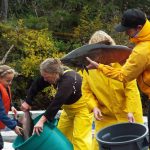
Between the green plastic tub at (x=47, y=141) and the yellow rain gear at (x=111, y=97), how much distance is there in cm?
39

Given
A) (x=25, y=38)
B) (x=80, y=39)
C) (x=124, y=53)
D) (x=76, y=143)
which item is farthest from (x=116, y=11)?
(x=124, y=53)

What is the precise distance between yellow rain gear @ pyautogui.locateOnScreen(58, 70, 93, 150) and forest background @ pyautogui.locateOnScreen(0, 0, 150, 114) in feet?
16.1

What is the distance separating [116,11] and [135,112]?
459 inches

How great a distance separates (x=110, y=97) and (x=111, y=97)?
13 millimetres

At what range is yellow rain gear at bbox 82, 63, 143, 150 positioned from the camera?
6.00 m

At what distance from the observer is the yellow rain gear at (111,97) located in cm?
600

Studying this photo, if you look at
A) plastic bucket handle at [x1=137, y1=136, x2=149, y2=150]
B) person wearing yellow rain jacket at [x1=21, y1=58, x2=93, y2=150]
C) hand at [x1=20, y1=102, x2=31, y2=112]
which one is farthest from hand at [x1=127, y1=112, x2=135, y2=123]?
hand at [x1=20, y1=102, x2=31, y2=112]

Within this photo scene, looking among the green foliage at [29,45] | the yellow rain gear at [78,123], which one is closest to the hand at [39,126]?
the yellow rain gear at [78,123]

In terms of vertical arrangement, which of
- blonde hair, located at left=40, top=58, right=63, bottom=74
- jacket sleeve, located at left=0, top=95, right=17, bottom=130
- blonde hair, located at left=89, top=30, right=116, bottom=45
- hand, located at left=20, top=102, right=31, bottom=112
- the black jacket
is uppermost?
blonde hair, located at left=89, top=30, right=116, bottom=45

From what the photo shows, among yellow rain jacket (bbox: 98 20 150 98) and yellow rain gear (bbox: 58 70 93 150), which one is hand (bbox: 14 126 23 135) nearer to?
yellow rain gear (bbox: 58 70 93 150)

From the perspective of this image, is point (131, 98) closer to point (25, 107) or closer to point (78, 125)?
point (78, 125)

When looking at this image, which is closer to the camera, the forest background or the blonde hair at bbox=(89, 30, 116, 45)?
the blonde hair at bbox=(89, 30, 116, 45)

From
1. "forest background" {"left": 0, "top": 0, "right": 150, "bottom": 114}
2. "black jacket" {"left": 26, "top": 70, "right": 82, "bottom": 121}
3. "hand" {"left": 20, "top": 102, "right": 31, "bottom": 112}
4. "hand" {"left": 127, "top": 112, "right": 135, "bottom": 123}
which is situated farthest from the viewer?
"forest background" {"left": 0, "top": 0, "right": 150, "bottom": 114}

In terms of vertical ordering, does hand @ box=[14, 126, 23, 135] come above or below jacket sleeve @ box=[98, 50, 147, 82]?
below
